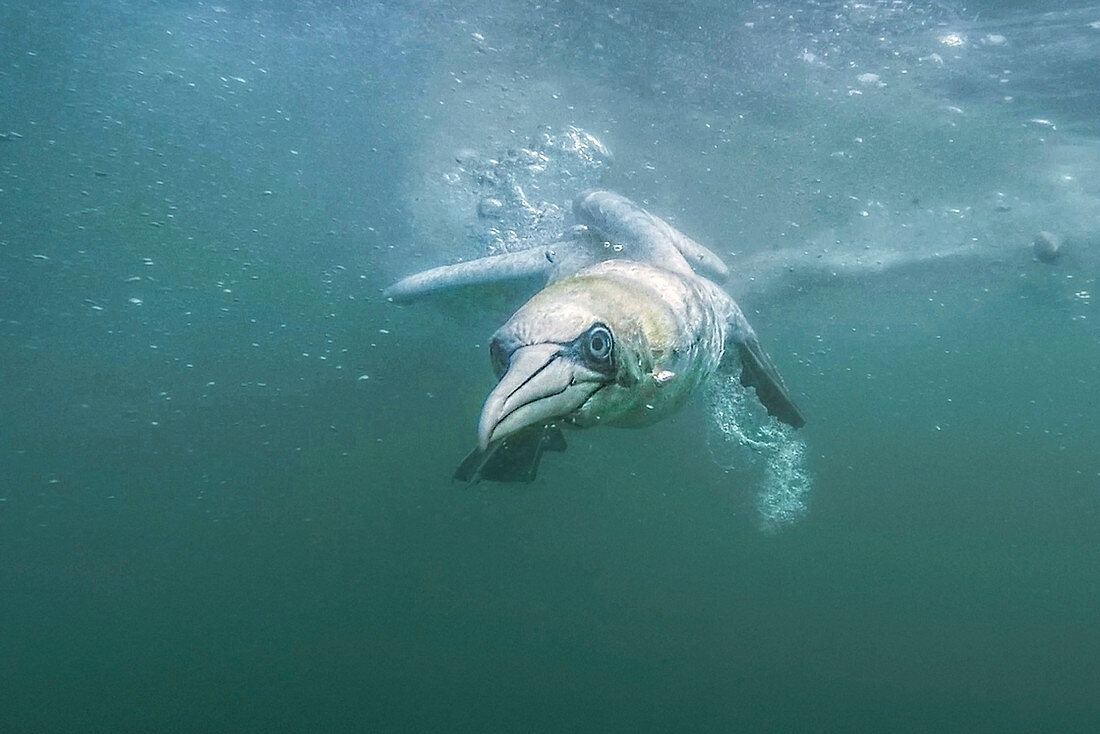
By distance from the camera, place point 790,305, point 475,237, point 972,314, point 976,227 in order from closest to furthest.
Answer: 1. point 475,237
2. point 976,227
3. point 790,305
4. point 972,314

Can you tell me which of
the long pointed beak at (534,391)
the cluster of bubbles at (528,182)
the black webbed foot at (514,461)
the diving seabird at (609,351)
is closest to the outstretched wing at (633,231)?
the diving seabird at (609,351)

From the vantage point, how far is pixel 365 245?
1888cm

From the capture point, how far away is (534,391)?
2504mm

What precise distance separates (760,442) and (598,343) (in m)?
7.43

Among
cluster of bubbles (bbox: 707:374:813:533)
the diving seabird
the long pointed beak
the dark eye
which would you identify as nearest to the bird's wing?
the diving seabird

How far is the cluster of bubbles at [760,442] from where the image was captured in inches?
301

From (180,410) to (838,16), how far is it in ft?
109

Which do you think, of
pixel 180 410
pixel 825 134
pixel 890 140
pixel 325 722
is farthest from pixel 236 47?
pixel 180 410

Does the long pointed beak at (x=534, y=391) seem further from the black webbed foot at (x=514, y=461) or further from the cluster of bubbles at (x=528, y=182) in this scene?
the cluster of bubbles at (x=528, y=182)

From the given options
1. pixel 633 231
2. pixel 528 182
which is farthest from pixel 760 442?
pixel 528 182

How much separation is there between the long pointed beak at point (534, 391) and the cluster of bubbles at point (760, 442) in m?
4.05

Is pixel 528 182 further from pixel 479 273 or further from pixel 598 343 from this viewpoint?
pixel 598 343

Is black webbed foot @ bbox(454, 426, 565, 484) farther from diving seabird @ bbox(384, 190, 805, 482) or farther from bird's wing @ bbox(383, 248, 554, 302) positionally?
bird's wing @ bbox(383, 248, 554, 302)

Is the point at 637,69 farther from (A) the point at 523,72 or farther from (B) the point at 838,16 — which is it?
(B) the point at 838,16
